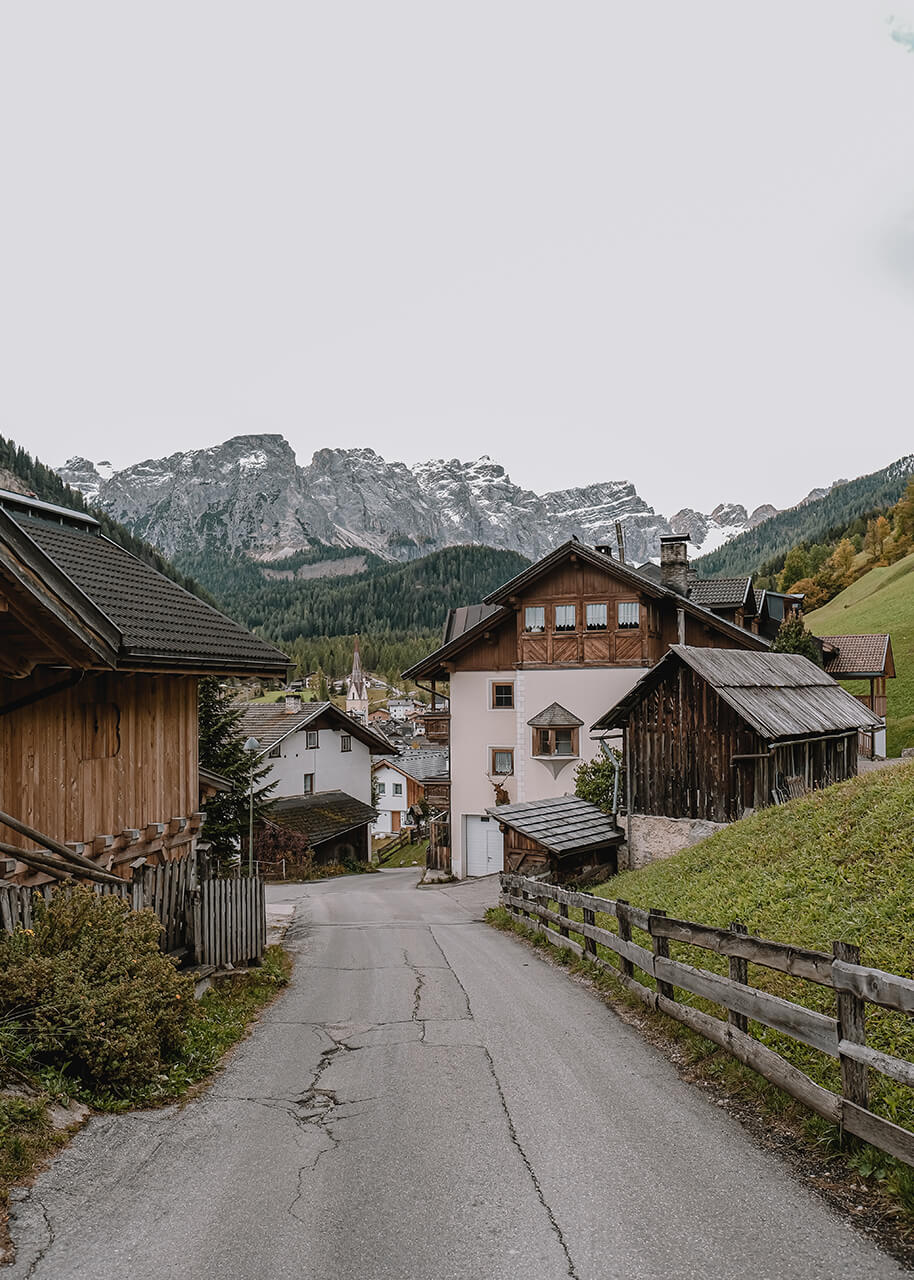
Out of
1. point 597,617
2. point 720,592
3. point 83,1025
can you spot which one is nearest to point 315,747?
point 597,617

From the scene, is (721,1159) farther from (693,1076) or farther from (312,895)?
(312,895)

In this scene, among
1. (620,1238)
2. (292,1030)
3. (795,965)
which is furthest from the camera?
(292,1030)

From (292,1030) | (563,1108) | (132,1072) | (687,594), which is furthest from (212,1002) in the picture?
(687,594)

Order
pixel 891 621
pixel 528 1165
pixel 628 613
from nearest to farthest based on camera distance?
pixel 528 1165 → pixel 628 613 → pixel 891 621

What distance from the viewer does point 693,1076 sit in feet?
24.8

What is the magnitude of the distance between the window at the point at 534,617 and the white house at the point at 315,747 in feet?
51.3

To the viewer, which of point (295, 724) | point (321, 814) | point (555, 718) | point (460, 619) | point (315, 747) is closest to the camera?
point (555, 718)

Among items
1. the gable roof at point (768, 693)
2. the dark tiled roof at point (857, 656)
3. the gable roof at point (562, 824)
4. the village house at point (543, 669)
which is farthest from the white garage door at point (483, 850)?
the dark tiled roof at point (857, 656)

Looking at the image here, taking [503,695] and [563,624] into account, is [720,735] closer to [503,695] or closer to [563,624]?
[563,624]

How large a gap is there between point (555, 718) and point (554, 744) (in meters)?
1.23

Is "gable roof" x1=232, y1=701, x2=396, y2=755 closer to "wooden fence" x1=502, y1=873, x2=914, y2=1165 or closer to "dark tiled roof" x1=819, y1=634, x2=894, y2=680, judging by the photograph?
"dark tiled roof" x1=819, y1=634, x2=894, y2=680

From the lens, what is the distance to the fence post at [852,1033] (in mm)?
5543

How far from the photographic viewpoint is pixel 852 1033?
5.68 m

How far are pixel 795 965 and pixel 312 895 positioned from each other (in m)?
26.3
